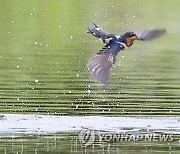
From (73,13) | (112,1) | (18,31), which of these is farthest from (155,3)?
(18,31)

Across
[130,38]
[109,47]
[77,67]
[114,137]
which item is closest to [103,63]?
[109,47]

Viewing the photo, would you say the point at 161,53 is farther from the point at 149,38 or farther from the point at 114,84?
the point at 149,38

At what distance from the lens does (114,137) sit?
5.13 m

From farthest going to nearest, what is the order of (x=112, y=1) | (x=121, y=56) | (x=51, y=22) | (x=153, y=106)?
(x=112, y=1), (x=51, y=22), (x=121, y=56), (x=153, y=106)

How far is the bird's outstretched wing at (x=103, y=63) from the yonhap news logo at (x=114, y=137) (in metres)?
0.32

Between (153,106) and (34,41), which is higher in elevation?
(34,41)

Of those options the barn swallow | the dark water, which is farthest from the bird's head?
the dark water

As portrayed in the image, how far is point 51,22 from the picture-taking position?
10.3 m

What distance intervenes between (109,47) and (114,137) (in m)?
0.66

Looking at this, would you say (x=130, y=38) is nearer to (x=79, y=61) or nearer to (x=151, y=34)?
(x=151, y=34)

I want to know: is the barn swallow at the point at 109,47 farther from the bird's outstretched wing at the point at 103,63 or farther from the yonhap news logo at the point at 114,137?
the yonhap news logo at the point at 114,137

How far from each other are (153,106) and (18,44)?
2.96 meters

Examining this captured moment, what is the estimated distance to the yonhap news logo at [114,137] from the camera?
16.4 feet

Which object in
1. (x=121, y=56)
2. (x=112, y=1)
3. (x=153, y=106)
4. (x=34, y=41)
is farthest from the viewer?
(x=112, y=1)
